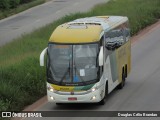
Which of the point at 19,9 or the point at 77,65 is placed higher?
the point at 77,65

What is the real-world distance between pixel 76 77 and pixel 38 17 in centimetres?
3498

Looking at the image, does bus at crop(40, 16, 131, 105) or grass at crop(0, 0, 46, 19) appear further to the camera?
grass at crop(0, 0, 46, 19)

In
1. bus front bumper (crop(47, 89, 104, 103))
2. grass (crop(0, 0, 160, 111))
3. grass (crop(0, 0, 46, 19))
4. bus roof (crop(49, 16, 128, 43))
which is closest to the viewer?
bus front bumper (crop(47, 89, 104, 103))

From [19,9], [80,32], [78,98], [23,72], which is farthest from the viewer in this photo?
[19,9]

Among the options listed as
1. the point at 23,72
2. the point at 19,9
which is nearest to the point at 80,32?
the point at 23,72

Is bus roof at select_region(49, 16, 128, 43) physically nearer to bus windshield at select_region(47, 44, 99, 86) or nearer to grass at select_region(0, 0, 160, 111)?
bus windshield at select_region(47, 44, 99, 86)

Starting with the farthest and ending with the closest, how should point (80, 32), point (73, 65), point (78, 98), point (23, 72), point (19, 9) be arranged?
point (19, 9) → point (23, 72) → point (80, 32) → point (73, 65) → point (78, 98)

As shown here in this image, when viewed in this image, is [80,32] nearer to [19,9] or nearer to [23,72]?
[23,72]

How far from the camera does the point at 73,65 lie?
67.6 ft

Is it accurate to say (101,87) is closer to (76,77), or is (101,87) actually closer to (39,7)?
(76,77)

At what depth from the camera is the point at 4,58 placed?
27719 millimetres

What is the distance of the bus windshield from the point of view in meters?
20.6

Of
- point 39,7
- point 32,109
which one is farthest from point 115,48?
point 39,7

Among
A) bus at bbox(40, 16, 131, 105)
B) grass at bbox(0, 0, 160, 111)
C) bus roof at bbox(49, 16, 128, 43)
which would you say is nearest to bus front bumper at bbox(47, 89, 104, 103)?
bus at bbox(40, 16, 131, 105)
